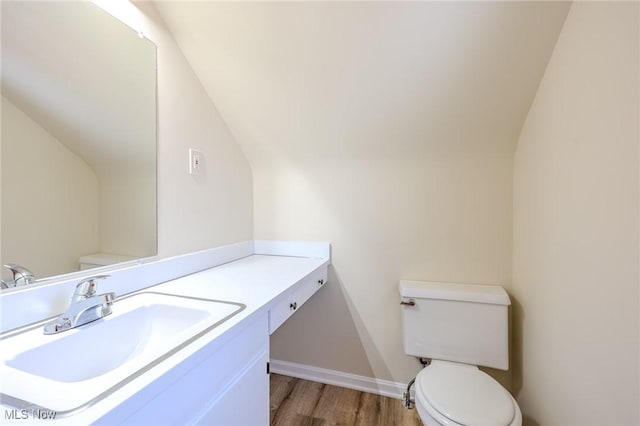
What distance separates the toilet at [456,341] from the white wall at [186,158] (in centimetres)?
116

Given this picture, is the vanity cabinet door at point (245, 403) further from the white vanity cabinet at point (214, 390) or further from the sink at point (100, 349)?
the sink at point (100, 349)

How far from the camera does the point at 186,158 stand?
136 cm

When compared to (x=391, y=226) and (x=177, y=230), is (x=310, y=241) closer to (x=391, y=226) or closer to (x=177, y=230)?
(x=391, y=226)

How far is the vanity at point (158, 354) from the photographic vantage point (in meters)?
0.48

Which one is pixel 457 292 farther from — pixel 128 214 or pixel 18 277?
pixel 18 277

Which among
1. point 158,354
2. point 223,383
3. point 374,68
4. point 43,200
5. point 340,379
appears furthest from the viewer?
point 340,379

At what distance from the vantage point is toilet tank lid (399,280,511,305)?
1338 mm

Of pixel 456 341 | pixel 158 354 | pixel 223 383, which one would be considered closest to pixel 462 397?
pixel 456 341

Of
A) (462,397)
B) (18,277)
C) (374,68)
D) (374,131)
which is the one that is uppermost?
(374,68)

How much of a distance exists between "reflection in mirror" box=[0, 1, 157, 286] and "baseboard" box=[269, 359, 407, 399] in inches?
50.1

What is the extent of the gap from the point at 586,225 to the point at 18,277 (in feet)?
5.65

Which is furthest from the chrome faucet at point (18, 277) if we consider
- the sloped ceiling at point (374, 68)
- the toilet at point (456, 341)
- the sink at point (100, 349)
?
the toilet at point (456, 341)

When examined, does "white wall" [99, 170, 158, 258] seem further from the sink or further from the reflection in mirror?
the sink

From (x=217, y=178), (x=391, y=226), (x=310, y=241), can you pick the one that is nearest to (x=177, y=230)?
(x=217, y=178)
